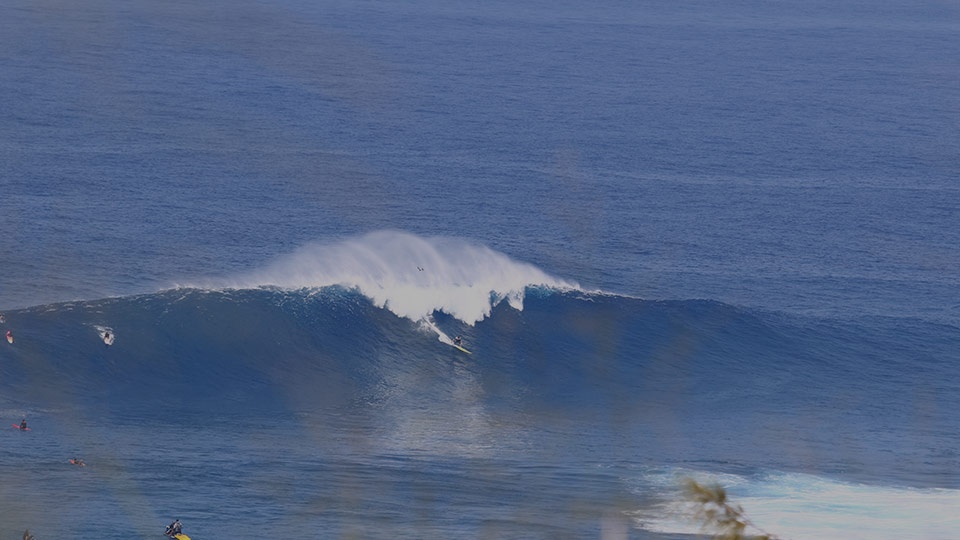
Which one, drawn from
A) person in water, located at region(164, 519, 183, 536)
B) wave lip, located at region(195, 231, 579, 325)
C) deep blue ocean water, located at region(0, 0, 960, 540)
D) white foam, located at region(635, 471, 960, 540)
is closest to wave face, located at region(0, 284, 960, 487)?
deep blue ocean water, located at region(0, 0, 960, 540)

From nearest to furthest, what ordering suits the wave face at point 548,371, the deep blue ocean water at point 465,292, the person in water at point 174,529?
the person in water at point 174,529 → the deep blue ocean water at point 465,292 → the wave face at point 548,371

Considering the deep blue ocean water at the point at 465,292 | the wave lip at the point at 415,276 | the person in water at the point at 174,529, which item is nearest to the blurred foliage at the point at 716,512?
the person in water at the point at 174,529

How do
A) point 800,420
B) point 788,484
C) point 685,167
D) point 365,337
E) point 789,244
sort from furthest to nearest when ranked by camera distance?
1. point 685,167
2. point 789,244
3. point 365,337
4. point 800,420
5. point 788,484

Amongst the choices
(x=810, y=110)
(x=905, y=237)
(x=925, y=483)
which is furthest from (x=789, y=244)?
(x=810, y=110)

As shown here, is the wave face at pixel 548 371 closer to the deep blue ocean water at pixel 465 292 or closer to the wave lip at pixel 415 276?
the deep blue ocean water at pixel 465 292

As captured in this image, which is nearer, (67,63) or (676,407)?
(676,407)

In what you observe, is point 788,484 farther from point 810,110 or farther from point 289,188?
point 810,110

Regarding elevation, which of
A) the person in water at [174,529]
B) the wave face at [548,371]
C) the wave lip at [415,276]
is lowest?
the person in water at [174,529]
